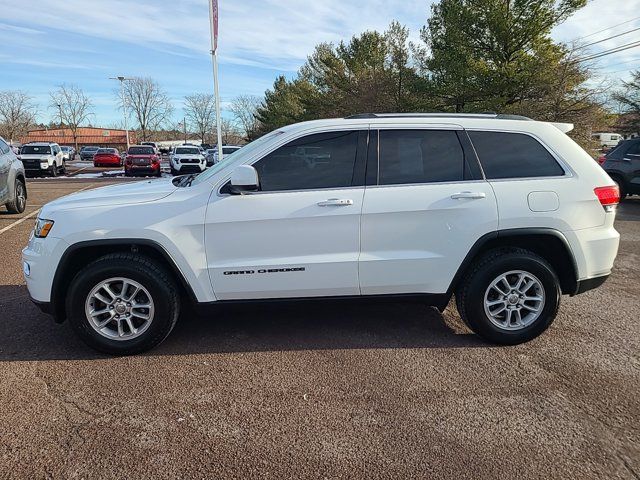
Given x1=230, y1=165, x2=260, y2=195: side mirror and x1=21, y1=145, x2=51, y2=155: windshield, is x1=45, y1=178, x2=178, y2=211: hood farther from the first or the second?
x1=21, y1=145, x2=51, y2=155: windshield

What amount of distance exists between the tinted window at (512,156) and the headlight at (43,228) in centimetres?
338

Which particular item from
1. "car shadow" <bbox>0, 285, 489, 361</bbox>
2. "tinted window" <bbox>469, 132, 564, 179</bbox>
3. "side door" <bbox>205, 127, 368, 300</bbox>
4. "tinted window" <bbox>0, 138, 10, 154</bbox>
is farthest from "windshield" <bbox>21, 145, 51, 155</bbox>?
"tinted window" <bbox>469, 132, 564, 179</bbox>

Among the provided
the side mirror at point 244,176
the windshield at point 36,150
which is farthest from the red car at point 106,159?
the side mirror at point 244,176

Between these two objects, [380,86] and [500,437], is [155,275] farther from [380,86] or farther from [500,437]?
[380,86]

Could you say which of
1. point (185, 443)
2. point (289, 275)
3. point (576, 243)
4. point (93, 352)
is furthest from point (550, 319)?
point (93, 352)

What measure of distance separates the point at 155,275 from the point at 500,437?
2.58 meters

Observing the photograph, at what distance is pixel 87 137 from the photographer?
97.6 m

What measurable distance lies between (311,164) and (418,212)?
0.92m

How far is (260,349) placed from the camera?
12.3 feet

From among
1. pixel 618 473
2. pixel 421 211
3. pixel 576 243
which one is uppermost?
pixel 421 211

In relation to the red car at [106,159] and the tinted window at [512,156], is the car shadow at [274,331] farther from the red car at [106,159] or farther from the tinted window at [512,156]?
the red car at [106,159]

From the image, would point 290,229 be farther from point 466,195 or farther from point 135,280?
point 466,195

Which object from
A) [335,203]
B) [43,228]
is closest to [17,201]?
[43,228]

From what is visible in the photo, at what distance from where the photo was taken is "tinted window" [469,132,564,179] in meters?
3.80
